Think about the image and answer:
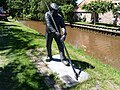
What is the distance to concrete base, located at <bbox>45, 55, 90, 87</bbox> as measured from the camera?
6.71m

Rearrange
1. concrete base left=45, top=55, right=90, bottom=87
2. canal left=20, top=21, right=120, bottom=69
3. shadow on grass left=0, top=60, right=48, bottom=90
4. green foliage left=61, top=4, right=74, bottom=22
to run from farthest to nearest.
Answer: green foliage left=61, top=4, right=74, bottom=22
canal left=20, top=21, right=120, bottom=69
concrete base left=45, top=55, right=90, bottom=87
shadow on grass left=0, top=60, right=48, bottom=90

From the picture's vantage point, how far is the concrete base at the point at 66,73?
6707 mm

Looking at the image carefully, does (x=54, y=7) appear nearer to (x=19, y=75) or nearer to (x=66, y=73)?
(x=66, y=73)

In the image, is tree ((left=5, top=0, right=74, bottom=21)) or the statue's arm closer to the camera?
the statue's arm

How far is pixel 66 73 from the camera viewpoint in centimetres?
730

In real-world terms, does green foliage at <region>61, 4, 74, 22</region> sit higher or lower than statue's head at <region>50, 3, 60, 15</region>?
lower

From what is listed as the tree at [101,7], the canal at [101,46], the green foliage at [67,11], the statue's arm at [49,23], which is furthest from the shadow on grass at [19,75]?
the green foliage at [67,11]

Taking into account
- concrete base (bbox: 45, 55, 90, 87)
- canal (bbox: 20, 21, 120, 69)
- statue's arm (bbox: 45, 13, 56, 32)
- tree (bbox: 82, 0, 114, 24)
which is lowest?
canal (bbox: 20, 21, 120, 69)

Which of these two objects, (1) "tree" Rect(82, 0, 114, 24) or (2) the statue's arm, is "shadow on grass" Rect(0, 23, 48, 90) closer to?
(2) the statue's arm

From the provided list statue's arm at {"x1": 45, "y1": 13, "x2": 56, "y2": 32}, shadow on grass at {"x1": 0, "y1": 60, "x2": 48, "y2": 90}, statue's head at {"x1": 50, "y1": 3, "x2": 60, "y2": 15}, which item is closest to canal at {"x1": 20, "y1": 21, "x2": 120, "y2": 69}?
statue's arm at {"x1": 45, "y1": 13, "x2": 56, "y2": 32}

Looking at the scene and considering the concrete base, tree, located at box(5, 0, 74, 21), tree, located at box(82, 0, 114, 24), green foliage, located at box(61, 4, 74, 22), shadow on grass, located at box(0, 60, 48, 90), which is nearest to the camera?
shadow on grass, located at box(0, 60, 48, 90)

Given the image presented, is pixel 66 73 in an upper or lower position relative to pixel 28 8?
upper

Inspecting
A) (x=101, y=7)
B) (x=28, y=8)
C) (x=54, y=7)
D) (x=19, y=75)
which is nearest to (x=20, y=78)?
(x=19, y=75)

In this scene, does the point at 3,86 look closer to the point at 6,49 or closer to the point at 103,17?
the point at 6,49
